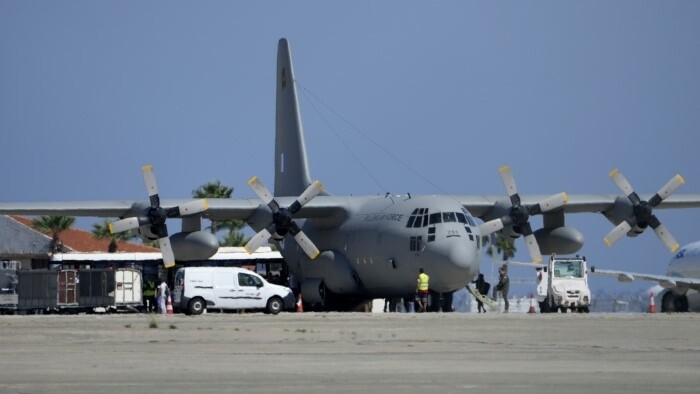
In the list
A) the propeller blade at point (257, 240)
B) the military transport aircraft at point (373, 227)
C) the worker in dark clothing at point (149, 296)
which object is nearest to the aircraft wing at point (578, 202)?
the military transport aircraft at point (373, 227)

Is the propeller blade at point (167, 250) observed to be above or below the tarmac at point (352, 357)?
above

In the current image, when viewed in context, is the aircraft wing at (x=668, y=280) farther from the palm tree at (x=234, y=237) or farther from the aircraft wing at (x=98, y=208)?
the palm tree at (x=234, y=237)

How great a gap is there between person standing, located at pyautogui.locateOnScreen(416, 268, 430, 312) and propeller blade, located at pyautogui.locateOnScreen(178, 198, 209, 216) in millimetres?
7303

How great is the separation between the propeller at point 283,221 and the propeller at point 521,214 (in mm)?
5667

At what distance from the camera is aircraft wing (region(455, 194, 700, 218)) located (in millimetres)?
44562

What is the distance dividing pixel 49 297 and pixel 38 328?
1850 cm

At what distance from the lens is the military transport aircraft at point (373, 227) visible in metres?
39.2

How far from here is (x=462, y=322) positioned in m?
29.8

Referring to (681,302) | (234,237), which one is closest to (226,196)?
(234,237)

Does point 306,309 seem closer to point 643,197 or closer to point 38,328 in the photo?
point 643,197

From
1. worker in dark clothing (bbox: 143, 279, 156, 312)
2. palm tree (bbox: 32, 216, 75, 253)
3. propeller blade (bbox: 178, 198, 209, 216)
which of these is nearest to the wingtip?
propeller blade (bbox: 178, 198, 209, 216)

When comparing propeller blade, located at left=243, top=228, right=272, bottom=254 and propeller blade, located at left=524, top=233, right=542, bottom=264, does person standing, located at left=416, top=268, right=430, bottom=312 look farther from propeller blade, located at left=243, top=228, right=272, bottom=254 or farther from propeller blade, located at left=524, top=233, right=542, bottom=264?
propeller blade, located at left=243, top=228, right=272, bottom=254

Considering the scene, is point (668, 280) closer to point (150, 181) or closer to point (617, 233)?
point (617, 233)

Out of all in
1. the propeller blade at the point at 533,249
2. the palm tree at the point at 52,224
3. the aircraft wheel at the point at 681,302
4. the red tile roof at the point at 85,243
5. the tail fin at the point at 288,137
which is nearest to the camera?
the propeller blade at the point at 533,249
